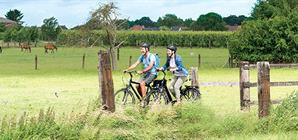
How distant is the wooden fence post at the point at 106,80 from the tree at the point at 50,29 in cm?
11772

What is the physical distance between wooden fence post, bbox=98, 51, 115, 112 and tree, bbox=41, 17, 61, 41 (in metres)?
118

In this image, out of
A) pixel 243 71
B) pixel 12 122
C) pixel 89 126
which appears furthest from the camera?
pixel 243 71

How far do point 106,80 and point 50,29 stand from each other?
119439 mm

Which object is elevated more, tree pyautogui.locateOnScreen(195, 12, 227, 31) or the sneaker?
tree pyautogui.locateOnScreen(195, 12, 227, 31)

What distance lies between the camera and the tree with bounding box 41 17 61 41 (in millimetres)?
129375

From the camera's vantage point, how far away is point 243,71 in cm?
1516

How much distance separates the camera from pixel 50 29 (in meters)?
130

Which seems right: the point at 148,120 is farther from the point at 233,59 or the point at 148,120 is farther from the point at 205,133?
the point at 233,59

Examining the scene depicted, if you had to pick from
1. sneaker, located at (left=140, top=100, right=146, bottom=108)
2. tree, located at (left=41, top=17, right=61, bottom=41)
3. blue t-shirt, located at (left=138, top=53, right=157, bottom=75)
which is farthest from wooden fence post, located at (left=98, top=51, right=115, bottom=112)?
tree, located at (left=41, top=17, right=61, bottom=41)

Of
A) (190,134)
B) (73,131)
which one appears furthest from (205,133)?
(73,131)

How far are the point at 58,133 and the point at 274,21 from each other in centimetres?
4186

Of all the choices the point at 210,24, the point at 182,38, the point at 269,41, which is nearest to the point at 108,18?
the point at 269,41

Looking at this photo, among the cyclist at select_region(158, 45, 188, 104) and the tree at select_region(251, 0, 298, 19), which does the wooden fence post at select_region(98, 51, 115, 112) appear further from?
the tree at select_region(251, 0, 298, 19)

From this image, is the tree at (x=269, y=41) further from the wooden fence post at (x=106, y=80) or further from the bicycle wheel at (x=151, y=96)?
the wooden fence post at (x=106, y=80)
